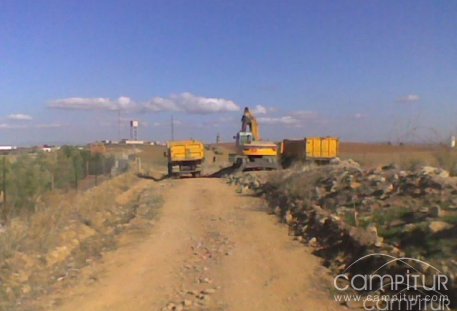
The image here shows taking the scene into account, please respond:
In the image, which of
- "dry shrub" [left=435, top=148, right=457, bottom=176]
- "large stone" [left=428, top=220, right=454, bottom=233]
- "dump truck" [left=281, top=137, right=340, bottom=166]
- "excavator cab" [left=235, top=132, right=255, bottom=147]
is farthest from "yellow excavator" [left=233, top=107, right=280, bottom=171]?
"large stone" [left=428, top=220, right=454, bottom=233]

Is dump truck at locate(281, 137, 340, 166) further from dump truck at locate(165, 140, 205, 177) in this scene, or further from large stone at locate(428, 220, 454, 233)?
large stone at locate(428, 220, 454, 233)

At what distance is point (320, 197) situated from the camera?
15.4 meters

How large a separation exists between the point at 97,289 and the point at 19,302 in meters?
1.18

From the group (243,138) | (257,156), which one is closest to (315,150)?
(257,156)

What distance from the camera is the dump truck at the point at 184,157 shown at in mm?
39000

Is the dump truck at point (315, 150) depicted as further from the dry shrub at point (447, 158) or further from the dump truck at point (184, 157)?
the dry shrub at point (447, 158)

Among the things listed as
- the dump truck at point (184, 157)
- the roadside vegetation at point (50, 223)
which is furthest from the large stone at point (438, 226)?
the dump truck at point (184, 157)

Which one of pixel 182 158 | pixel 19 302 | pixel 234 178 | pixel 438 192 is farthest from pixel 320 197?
pixel 182 158

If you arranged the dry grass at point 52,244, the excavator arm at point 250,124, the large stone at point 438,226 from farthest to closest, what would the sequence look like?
the excavator arm at point 250,124, the dry grass at point 52,244, the large stone at point 438,226

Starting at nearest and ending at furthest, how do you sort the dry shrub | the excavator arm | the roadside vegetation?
1. the roadside vegetation
2. the dry shrub
3. the excavator arm

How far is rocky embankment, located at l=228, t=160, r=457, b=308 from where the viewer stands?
27.2ft

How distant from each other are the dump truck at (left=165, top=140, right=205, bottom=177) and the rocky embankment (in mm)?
21839

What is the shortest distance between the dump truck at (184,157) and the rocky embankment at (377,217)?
2184 centimetres

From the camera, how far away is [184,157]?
39.1 meters
